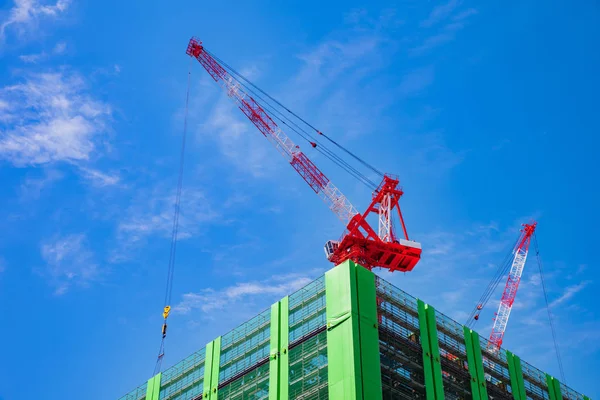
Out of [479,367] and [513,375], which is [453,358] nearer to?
[479,367]

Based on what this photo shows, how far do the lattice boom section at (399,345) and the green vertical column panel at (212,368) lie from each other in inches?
857

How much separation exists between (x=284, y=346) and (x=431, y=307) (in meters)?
17.1

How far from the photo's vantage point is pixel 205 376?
101 m

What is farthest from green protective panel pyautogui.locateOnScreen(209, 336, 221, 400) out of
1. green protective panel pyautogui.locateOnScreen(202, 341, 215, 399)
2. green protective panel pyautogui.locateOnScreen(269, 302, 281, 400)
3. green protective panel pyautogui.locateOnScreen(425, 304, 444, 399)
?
green protective panel pyautogui.locateOnScreen(425, 304, 444, 399)

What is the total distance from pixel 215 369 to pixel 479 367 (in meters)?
29.8

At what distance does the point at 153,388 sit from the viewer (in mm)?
109000

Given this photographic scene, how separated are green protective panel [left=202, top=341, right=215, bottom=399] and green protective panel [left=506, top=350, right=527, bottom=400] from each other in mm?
34816

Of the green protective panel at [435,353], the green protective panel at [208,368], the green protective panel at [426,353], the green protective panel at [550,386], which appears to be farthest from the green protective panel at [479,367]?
the green protective panel at [208,368]

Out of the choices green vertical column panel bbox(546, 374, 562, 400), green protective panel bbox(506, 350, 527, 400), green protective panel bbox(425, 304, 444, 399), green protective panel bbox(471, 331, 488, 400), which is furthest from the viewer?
green vertical column panel bbox(546, 374, 562, 400)

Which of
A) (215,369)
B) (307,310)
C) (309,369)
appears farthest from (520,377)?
(215,369)

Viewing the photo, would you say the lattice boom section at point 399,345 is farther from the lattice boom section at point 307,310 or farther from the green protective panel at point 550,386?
the green protective panel at point 550,386

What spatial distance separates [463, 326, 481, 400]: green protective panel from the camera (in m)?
94.2

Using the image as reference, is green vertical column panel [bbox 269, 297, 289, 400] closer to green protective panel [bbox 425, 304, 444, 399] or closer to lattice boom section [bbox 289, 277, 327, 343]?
lattice boom section [bbox 289, 277, 327, 343]

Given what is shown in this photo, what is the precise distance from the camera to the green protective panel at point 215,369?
98312mm
